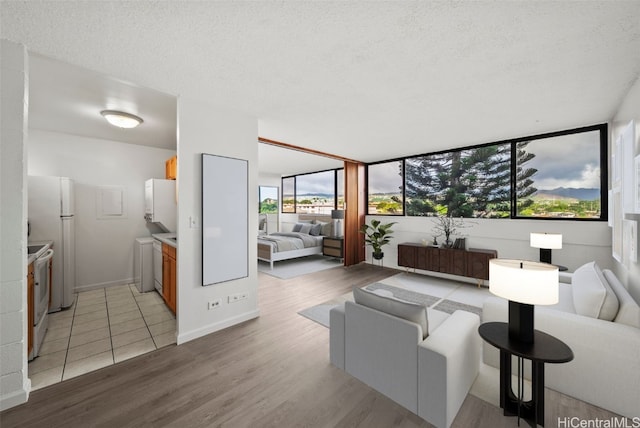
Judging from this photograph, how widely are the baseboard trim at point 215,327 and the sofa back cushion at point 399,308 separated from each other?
1.72 meters

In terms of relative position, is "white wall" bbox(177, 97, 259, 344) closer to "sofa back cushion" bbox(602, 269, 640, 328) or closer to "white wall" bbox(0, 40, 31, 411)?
"white wall" bbox(0, 40, 31, 411)

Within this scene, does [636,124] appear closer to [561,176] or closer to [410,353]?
[561,176]

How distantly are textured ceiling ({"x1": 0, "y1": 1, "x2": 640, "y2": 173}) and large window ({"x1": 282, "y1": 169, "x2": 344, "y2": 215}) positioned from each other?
15.7 ft

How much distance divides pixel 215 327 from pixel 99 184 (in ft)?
11.3

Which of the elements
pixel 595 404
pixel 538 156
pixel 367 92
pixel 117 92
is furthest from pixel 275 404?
pixel 538 156

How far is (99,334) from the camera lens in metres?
2.76

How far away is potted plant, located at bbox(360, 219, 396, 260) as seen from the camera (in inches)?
227

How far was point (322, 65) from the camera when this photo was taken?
2.03 m

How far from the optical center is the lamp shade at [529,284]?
141cm

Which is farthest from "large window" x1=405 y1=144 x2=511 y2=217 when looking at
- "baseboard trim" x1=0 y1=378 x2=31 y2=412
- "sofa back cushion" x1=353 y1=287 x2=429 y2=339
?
"baseboard trim" x1=0 y1=378 x2=31 y2=412

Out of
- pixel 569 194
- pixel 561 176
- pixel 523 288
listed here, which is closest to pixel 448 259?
pixel 569 194

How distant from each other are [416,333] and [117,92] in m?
3.51

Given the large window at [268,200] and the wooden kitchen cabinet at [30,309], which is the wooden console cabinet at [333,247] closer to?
the large window at [268,200]

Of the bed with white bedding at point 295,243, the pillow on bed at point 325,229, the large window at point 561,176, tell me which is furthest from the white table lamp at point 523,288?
the pillow on bed at point 325,229
